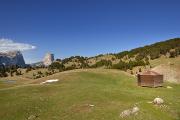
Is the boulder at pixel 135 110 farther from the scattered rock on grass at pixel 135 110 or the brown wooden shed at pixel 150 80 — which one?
the brown wooden shed at pixel 150 80

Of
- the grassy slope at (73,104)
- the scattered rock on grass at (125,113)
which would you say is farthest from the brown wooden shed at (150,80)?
the scattered rock on grass at (125,113)

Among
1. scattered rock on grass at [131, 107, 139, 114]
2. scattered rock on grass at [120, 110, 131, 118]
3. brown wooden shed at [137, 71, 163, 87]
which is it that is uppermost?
brown wooden shed at [137, 71, 163, 87]

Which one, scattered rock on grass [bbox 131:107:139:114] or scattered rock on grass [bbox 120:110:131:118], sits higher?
scattered rock on grass [bbox 131:107:139:114]

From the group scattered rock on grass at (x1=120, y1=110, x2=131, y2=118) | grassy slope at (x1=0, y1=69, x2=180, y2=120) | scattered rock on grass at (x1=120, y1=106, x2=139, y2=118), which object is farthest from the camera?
grassy slope at (x1=0, y1=69, x2=180, y2=120)

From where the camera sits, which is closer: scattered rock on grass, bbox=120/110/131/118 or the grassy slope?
scattered rock on grass, bbox=120/110/131/118

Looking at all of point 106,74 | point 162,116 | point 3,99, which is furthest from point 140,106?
point 106,74

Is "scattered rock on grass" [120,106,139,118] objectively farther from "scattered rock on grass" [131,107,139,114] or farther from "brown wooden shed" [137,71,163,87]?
"brown wooden shed" [137,71,163,87]

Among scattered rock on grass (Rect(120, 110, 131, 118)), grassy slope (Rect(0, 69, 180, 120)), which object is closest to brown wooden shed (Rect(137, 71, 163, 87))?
grassy slope (Rect(0, 69, 180, 120))

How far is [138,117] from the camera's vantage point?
39875 mm

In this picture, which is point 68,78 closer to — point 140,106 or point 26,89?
point 26,89

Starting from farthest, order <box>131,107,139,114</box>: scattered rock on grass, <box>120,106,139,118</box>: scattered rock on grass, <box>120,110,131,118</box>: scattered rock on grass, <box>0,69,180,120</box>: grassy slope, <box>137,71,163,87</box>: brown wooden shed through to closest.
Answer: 1. <box>137,71,163,87</box>: brown wooden shed
2. <box>0,69,180,120</box>: grassy slope
3. <box>131,107,139,114</box>: scattered rock on grass
4. <box>120,106,139,118</box>: scattered rock on grass
5. <box>120,110,131,118</box>: scattered rock on grass

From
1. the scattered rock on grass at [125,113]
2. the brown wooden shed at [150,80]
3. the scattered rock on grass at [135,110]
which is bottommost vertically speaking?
the scattered rock on grass at [125,113]

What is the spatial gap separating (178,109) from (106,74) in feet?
158

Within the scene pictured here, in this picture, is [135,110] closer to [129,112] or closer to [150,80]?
[129,112]
